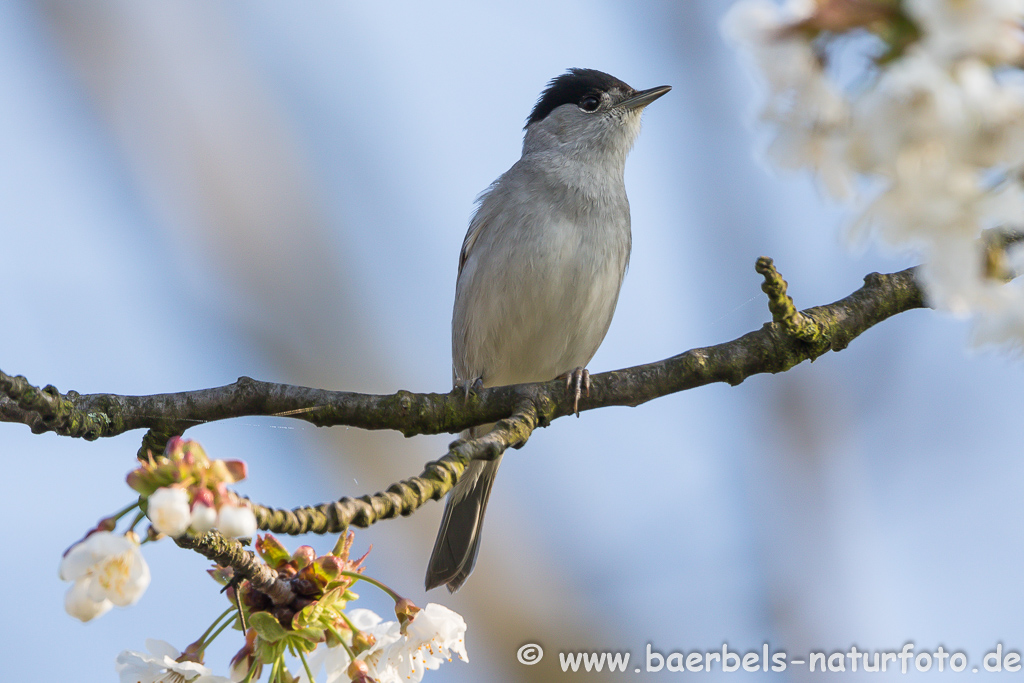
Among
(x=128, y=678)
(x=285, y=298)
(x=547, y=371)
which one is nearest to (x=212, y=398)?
(x=128, y=678)

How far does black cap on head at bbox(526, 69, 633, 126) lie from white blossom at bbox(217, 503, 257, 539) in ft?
16.2

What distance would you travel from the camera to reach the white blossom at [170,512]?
1292mm

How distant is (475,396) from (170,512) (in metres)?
1.66

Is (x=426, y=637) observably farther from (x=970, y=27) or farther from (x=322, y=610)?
(x=970, y=27)

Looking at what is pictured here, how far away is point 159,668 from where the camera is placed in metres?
1.88

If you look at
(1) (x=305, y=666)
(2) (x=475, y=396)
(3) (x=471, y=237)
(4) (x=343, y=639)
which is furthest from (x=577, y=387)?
(3) (x=471, y=237)

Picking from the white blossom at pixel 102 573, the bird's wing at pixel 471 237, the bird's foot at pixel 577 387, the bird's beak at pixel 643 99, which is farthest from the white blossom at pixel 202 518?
the bird's beak at pixel 643 99

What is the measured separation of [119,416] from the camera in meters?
2.64

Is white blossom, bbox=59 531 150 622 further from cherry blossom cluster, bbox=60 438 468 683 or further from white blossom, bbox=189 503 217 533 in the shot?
white blossom, bbox=189 503 217 533

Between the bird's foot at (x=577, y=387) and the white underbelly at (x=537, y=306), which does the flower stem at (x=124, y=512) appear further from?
the white underbelly at (x=537, y=306)

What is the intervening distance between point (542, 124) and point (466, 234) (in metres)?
1.07

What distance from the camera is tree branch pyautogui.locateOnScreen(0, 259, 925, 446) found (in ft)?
8.51

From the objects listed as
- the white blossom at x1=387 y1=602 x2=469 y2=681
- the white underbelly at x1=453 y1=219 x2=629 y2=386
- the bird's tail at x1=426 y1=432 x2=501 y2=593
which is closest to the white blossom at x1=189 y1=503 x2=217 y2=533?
the white blossom at x1=387 y1=602 x2=469 y2=681

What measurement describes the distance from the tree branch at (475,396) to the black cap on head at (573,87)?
10.5 ft
